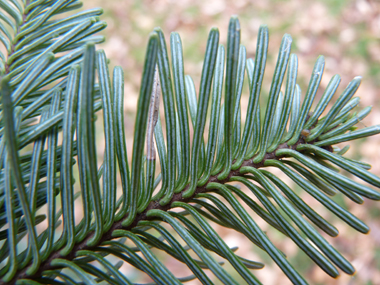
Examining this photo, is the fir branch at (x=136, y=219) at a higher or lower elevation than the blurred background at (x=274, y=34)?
lower

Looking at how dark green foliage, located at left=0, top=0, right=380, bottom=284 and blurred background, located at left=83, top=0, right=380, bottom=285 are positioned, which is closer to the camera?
dark green foliage, located at left=0, top=0, right=380, bottom=284

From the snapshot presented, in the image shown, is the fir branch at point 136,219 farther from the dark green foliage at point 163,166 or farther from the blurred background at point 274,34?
the blurred background at point 274,34

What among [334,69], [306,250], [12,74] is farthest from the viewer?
[334,69]

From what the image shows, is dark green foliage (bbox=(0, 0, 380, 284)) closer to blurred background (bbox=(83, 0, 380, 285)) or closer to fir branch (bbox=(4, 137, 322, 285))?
fir branch (bbox=(4, 137, 322, 285))

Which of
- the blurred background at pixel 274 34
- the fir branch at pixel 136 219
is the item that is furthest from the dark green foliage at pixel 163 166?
the blurred background at pixel 274 34

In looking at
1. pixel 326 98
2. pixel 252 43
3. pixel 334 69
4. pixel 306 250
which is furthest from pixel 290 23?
pixel 306 250

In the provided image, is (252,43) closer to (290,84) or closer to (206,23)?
(206,23)

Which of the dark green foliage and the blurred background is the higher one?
the blurred background

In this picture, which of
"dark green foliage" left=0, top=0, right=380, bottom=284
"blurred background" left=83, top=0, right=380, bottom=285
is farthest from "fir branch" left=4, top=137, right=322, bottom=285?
"blurred background" left=83, top=0, right=380, bottom=285
